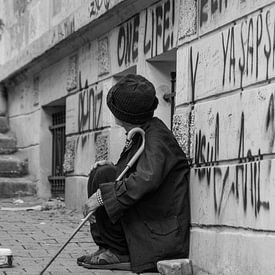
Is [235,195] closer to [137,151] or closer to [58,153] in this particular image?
[137,151]

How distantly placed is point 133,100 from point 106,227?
33.6 inches

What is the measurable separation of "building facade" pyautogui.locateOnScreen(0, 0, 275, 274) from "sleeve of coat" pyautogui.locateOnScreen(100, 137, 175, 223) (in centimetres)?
36

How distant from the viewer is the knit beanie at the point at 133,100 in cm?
515

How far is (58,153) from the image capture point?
34.9 feet

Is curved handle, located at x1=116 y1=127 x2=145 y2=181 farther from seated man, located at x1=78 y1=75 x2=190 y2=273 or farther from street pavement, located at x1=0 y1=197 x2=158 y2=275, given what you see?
street pavement, located at x1=0 y1=197 x2=158 y2=275


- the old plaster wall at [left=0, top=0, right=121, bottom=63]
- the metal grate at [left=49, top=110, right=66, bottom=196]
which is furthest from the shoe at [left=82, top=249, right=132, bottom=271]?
the metal grate at [left=49, top=110, right=66, bottom=196]

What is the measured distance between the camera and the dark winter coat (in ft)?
16.3

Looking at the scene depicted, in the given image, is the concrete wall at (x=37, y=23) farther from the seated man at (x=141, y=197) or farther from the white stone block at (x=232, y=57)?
the seated man at (x=141, y=197)

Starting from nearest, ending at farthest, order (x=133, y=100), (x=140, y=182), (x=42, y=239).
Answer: (x=140, y=182), (x=133, y=100), (x=42, y=239)

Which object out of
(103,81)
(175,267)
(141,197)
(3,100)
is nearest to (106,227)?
(141,197)

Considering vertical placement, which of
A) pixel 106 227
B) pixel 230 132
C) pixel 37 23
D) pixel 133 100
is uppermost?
pixel 37 23

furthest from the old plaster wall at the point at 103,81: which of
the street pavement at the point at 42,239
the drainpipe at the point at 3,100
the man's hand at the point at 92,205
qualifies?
the drainpipe at the point at 3,100

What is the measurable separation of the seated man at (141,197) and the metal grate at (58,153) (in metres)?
4.96

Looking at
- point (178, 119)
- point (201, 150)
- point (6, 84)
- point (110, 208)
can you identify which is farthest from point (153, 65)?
point (6, 84)
